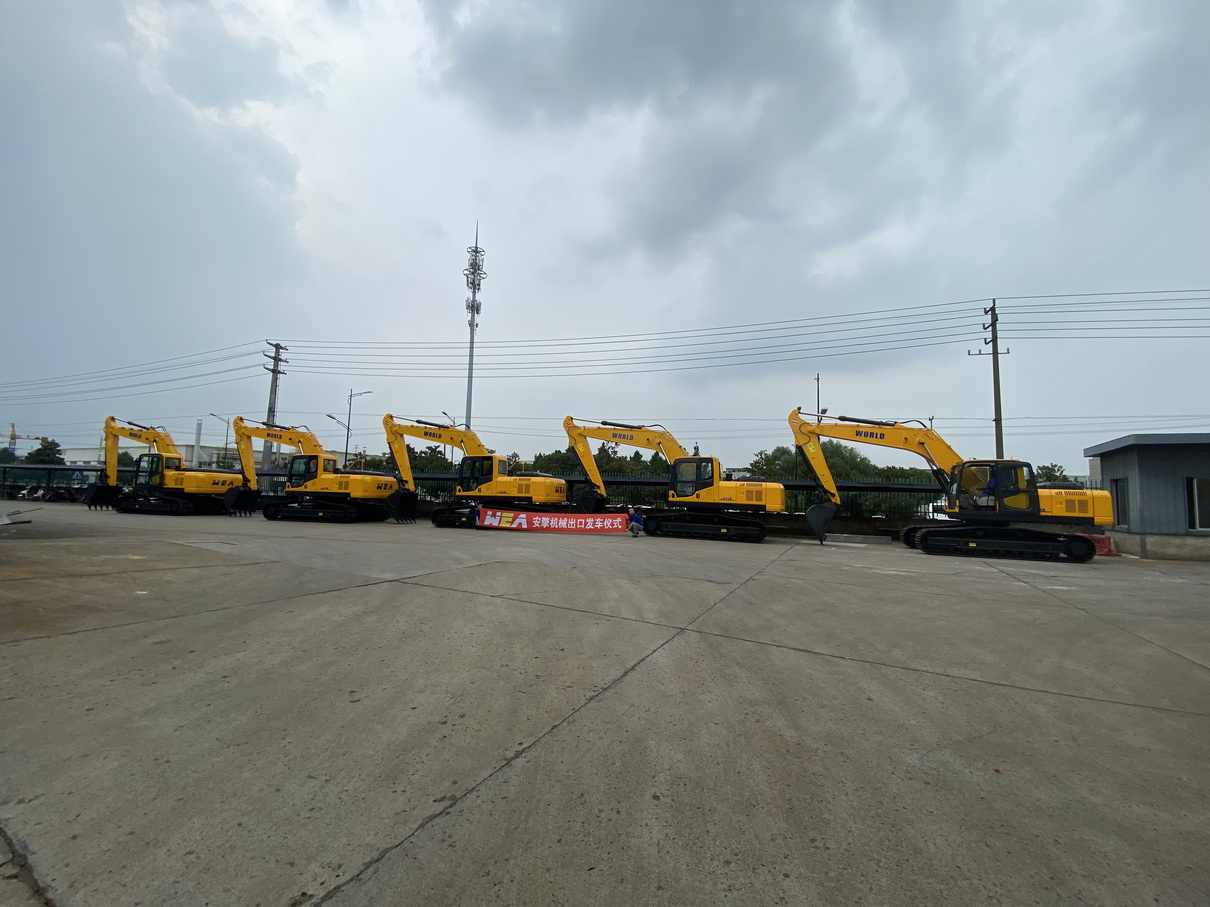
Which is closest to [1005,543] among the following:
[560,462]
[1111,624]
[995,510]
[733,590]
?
[995,510]

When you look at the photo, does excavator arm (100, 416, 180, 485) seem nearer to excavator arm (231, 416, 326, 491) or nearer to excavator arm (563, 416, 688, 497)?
excavator arm (231, 416, 326, 491)

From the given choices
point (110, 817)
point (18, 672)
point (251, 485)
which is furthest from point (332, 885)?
point (251, 485)

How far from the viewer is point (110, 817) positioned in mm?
2656

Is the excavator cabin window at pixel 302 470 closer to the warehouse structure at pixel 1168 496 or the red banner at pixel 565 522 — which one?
the red banner at pixel 565 522

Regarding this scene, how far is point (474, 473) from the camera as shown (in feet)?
72.9

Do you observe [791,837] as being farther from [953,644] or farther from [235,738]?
[953,644]

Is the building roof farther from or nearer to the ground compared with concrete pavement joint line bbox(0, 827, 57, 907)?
farther from the ground

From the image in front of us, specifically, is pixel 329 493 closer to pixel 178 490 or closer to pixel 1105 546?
pixel 178 490

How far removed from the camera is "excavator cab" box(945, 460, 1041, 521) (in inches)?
613

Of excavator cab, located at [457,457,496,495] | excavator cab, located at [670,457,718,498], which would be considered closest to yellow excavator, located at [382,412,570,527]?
excavator cab, located at [457,457,496,495]

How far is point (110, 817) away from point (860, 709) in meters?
4.51

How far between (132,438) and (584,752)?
32.4m

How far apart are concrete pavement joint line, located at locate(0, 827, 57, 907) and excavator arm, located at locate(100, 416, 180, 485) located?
98.1 ft

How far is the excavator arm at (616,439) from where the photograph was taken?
2172 cm
